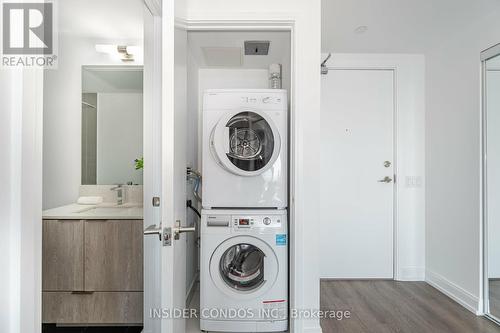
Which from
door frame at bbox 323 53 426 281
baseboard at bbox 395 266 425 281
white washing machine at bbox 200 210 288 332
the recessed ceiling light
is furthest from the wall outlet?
white washing machine at bbox 200 210 288 332

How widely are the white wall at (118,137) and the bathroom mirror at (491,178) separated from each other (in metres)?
3.01

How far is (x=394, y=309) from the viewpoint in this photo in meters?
2.08

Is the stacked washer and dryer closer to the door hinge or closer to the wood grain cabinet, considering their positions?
the wood grain cabinet

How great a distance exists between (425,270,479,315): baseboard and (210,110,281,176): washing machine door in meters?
2.10

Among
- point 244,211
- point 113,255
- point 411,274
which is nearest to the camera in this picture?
point 113,255

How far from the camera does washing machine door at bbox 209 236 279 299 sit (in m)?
1.79

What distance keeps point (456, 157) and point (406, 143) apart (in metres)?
0.49

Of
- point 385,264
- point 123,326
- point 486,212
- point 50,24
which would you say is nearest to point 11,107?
point 50,24

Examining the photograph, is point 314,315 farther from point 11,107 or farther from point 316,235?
point 11,107

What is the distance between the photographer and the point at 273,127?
1.83 meters

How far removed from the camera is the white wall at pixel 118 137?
7.47ft

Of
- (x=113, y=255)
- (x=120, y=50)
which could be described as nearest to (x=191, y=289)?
(x=113, y=255)

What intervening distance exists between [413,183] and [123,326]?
304 centimetres

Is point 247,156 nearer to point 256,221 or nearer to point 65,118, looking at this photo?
point 256,221
